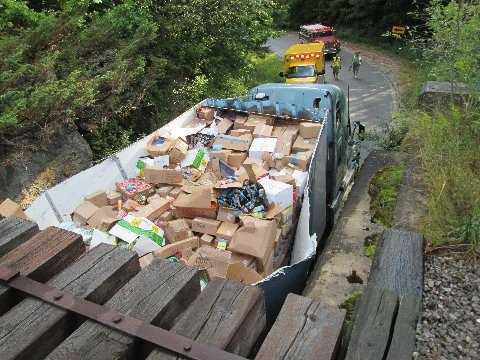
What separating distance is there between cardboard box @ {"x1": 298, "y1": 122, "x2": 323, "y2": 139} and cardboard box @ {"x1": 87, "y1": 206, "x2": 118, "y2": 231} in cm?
297

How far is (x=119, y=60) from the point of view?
8.91 metres

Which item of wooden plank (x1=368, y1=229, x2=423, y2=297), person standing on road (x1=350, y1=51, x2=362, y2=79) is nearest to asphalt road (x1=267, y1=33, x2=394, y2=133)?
person standing on road (x1=350, y1=51, x2=362, y2=79)

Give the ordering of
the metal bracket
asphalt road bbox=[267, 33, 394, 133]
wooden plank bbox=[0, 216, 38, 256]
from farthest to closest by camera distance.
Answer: asphalt road bbox=[267, 33, 394, 133]
wooden plank bbox=[0, 216, 38, 256]
the metal bracket

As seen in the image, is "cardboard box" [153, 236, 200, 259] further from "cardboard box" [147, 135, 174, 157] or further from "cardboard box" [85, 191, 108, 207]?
"cardboard box" [147, 135, 174, 157]

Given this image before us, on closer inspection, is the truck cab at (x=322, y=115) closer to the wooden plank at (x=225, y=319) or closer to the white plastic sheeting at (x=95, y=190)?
the white plastic sheeting at (x=95, y=190)

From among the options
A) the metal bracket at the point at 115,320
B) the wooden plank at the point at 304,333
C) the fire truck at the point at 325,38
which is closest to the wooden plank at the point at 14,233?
the metal bracket at the point at 115,320

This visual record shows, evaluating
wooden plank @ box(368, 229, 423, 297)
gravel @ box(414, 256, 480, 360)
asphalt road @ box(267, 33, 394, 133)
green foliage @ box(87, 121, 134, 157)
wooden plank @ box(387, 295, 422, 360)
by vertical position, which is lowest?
asphalt road @ box(267, 33, 394, 133)

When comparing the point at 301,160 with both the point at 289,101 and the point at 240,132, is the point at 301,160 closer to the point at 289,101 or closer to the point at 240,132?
the point at 240,132

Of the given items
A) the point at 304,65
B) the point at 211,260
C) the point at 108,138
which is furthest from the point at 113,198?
the point at 304,65

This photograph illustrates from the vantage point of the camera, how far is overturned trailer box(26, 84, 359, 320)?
482cm

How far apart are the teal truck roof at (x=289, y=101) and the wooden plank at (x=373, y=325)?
194 inches

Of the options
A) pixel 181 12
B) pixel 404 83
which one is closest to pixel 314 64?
pixel 404 83

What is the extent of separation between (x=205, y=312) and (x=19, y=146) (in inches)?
251

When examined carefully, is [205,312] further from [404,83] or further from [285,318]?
[404,83]
